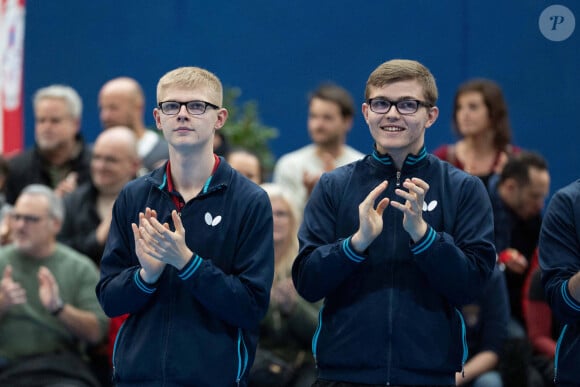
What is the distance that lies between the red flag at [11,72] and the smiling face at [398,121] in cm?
628

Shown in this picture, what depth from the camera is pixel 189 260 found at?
11.2ft

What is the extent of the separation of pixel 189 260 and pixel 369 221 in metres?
0.65

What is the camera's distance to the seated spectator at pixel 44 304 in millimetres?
5551

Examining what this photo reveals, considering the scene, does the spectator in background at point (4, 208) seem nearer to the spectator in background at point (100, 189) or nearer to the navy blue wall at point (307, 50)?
the spectator in background at point (100, 189)

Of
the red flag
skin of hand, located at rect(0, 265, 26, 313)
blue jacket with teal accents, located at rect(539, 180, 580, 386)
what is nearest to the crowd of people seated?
skin of hand, located at rect(0, 265, 26, 313)

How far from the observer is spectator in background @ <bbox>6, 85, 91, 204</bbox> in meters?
7.14

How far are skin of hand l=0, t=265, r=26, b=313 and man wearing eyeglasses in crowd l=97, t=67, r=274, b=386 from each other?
79.1 inches

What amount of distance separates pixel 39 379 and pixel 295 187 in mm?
2310

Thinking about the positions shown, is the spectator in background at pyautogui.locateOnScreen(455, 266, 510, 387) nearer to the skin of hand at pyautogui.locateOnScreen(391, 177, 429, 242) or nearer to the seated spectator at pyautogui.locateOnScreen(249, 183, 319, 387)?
the seated spectator at pyautogui.locateOnScreen(249, 183, 319, 387)

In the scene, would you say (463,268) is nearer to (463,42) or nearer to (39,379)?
(39,379)

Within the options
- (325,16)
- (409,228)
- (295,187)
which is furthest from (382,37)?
(409,228)

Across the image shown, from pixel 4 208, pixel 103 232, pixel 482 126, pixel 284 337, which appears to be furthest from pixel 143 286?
pixel 4 208

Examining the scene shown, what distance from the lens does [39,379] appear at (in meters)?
5.52

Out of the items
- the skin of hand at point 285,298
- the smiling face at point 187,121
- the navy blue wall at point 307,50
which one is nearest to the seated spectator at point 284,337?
the skin of hand at point 285,298
